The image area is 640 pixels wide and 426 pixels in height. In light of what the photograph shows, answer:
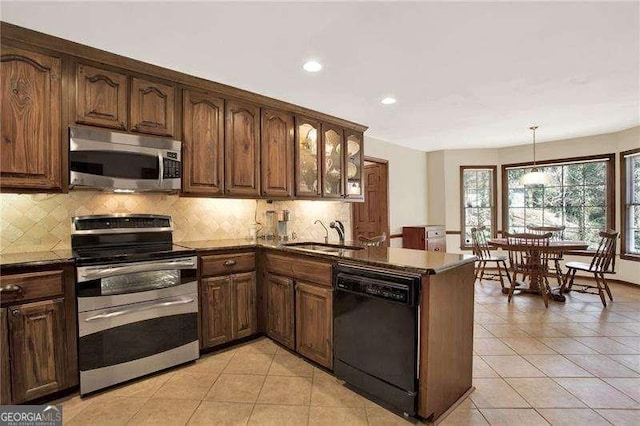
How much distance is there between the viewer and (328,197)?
4.07m

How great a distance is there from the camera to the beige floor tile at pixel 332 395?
2094 millimetres

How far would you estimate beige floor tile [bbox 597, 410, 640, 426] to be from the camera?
1869mm

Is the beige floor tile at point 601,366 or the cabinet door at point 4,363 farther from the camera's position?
the beige floor tile at point 601,366

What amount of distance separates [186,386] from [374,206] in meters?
4.06

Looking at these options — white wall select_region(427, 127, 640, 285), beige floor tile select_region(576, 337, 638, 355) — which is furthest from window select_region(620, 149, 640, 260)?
beige floor tile select_region(576, 337, 638, 355)

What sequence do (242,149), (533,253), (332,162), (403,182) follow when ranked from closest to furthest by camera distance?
(242,149)
(332,162)
(533,253)
(403,182)

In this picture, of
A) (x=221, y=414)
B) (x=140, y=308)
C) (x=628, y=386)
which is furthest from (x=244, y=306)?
(x=628, y=386)

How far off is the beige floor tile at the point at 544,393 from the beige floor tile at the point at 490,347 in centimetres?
45

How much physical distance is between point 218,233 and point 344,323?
183cm

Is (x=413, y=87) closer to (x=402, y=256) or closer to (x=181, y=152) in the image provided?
(x=402, y=256)

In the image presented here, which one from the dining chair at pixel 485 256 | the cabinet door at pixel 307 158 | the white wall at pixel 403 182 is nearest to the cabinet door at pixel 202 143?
the cabinet door at pixel 307 158

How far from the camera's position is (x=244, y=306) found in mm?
2988

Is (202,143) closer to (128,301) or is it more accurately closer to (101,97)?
(101,97)

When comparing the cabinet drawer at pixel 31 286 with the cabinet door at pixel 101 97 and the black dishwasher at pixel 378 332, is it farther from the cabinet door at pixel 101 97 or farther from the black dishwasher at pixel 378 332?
the black dishwasher at pixel 378 332
